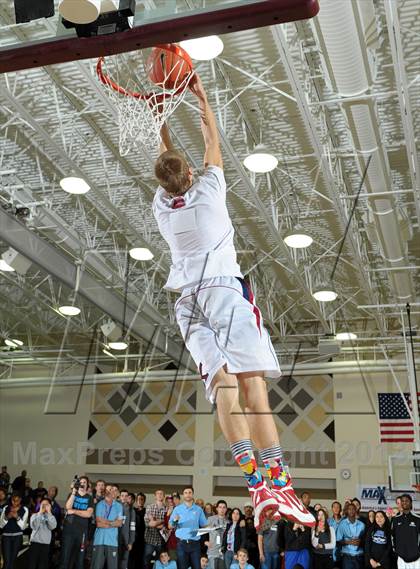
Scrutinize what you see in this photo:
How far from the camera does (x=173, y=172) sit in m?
3.14

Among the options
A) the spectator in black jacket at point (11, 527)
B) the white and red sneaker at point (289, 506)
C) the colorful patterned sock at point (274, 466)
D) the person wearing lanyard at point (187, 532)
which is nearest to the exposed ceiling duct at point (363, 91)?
the colorful patterned sock at point (274, 466)

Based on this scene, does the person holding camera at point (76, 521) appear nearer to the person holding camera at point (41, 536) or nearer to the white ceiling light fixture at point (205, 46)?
the person holding camera at point (41, 536)

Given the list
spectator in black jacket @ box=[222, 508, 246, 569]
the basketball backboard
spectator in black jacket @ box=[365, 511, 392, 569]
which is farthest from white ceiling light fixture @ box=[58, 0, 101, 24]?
spectator in black jacket @ box=[222, 508, 246, 569]

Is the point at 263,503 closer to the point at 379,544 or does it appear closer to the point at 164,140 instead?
the point at 164,140

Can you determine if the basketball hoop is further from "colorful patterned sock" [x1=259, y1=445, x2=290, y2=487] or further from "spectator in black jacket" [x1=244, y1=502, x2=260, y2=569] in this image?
"spectator in black jacket" [x1=244, y1=502, x2=260, y2=569]

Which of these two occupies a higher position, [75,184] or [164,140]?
[75,184]

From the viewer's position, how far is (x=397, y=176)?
1267 centimetres

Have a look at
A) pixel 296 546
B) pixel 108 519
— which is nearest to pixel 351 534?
pixel 296 546

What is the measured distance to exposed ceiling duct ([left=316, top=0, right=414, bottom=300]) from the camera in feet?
23.1

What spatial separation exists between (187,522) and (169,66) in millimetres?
9046

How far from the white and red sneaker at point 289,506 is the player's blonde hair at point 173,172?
146 centimetres

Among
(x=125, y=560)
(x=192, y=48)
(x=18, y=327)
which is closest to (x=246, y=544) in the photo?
(x=125, y=560)

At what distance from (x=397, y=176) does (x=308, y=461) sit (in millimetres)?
10206

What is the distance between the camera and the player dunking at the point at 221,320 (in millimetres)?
2811
